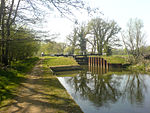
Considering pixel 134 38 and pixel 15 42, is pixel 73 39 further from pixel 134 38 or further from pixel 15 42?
pixel 15 42

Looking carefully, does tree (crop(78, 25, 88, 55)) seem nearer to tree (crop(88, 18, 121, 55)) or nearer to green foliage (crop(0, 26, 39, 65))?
tree (crop(88, 18, 121, 55))

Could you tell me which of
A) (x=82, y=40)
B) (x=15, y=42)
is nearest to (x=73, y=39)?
(x=82, y=40)

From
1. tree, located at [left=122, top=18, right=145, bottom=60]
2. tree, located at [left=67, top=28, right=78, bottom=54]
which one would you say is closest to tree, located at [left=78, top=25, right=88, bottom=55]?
tree, located at [left=67, top=28, right=78, bottom=54]

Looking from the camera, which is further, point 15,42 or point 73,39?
point 73,39

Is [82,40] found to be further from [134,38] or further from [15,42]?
[15,42]

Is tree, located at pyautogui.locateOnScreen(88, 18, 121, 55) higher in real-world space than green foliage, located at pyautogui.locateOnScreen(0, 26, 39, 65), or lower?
higher

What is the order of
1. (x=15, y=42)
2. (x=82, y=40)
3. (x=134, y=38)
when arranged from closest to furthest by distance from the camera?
(x=15, y=42) < (x=134, y=38) < (x=82, y=40)


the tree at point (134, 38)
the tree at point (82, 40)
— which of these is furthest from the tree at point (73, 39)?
the tree at point (134, 38)

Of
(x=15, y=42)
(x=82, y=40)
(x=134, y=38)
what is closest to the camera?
(x=15, y=42)

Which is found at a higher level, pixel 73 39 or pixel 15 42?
pixel 73 39

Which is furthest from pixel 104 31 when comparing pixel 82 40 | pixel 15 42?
pixel 15 42

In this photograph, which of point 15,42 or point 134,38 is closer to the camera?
point 15,42

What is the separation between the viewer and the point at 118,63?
25.2 metres

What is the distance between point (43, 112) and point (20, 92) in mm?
2609
